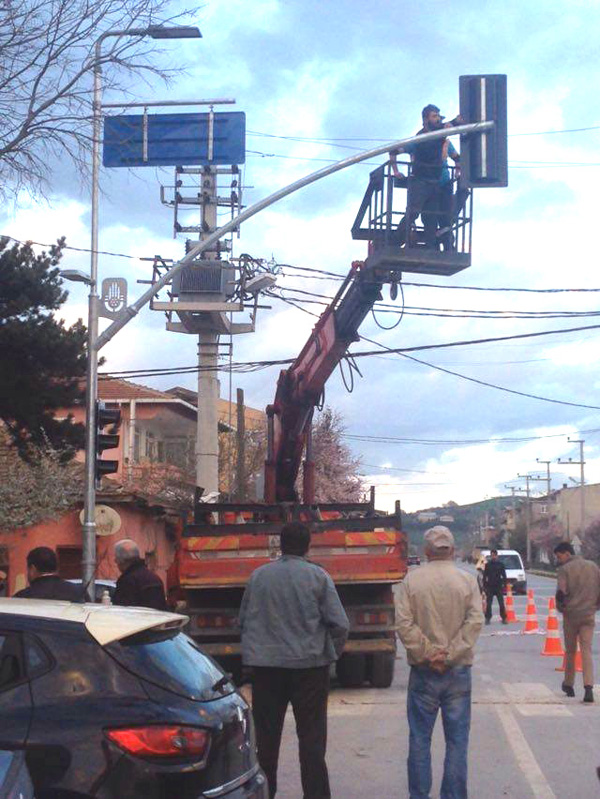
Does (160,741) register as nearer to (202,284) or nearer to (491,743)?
(491,743)

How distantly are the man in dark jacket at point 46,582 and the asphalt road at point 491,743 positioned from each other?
2.10m

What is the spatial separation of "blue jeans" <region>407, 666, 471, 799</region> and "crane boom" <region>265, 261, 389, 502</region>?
723 centimetres

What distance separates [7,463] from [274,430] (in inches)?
312

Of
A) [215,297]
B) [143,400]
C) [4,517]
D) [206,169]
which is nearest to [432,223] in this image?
[4,517]

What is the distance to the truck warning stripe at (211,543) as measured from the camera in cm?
1382

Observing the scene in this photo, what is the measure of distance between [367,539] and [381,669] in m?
1.75

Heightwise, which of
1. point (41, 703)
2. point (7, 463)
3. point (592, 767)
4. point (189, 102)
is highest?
point (189, 102)

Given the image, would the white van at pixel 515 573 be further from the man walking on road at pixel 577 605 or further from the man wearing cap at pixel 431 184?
the man wearing cap at pixel 431 184

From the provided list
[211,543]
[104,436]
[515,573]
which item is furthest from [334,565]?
[515,573]

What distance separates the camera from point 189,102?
72.0 feet

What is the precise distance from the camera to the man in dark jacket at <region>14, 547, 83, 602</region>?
7988 millimetres

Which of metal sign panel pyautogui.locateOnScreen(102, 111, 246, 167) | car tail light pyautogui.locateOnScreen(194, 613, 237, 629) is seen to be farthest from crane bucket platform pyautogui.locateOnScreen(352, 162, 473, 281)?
metal sign panel pyautogui.locateOnScreen(102, 111, 246, 167)

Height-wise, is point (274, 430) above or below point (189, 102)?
below

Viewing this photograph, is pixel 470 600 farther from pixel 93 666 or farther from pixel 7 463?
pixel 7 463
